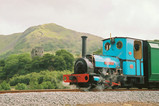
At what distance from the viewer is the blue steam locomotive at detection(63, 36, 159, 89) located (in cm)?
1034

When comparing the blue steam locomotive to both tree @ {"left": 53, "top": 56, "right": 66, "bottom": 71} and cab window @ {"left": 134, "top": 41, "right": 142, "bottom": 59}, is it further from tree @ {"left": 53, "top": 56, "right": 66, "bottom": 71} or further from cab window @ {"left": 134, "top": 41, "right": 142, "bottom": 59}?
tree @ {"left": 53, "top": 56, "right": 66, "bottom": 71}

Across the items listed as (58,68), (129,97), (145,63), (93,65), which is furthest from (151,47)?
(58,68)

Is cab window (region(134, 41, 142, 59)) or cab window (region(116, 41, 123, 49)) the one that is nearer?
cab window (region(116, 41, 123, 49))

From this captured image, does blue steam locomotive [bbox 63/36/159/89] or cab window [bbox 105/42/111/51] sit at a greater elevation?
A: cab window [bbox 105/42/111/51]

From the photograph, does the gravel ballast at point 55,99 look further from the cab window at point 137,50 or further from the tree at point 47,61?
the tree at point 47,61

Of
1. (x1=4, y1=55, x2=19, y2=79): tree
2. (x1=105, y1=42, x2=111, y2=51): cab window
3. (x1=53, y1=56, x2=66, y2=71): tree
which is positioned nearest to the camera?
(x1=105, y1=42, x2=111, y2=51): cab window

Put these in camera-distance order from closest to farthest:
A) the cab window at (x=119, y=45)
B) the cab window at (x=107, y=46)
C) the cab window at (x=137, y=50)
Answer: the cab window at (x=119, y=45) < the cab window at (x=137, y=50) < the cab window at (x=107, y=46)

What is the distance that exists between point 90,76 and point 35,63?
148 ft

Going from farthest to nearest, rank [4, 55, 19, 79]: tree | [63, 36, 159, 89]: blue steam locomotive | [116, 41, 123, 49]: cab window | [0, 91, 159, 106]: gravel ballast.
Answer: [4, 55, 19, 79]: tree < [116, 41, 123, 49]: cab window < [63, 36, 159, 89]: blue steam locomotive < [0, 91, 159, 106]: gravel ballast

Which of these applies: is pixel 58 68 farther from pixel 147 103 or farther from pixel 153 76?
pixel 147 103

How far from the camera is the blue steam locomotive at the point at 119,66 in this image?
10342 millimetres

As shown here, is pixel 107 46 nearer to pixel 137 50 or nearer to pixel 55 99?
pixel 137 50

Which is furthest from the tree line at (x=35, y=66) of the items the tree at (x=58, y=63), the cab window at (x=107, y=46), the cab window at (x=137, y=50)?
the cab window at (x=137, y=50)

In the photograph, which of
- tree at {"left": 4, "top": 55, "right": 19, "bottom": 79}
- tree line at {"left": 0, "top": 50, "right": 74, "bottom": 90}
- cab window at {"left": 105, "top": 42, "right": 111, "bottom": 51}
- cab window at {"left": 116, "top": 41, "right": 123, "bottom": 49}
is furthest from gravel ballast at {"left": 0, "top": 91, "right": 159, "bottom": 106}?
tree at {"left": 4, "top": 55, "right": 19, "bottom": 79}
